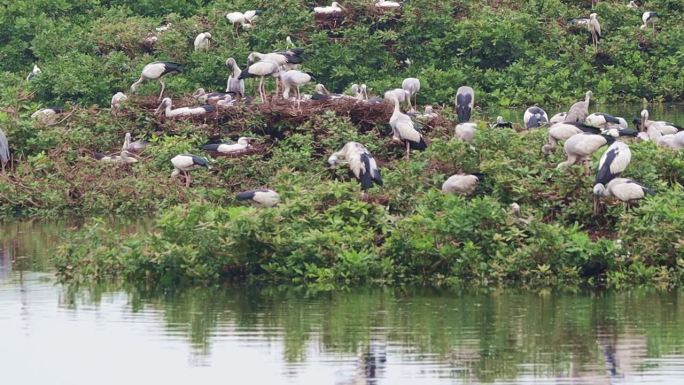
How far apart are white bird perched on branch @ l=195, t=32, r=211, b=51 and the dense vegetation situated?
0.21 metres

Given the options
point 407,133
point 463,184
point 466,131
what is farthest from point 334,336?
point 407,133

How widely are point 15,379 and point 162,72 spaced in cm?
1321

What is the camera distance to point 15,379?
12891mm

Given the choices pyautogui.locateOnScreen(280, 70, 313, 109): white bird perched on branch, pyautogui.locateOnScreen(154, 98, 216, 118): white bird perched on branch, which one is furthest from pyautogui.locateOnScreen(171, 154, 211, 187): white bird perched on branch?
pyautogui.locateOnScreen(280, 70, 313, 109): white bird perched on branch

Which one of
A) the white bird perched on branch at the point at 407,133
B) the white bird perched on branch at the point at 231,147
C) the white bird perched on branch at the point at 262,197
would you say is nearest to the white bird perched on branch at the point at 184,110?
the white bird perched on branch at the point at 231,147

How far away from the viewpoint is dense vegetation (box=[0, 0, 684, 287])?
1598 cm

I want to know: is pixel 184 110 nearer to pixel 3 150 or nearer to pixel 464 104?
pixel 3 150

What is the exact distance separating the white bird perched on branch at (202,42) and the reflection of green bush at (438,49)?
0.15 metres

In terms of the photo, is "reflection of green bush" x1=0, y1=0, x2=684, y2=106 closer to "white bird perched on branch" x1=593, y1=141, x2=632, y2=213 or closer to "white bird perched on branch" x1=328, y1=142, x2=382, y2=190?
"white bird perched on branch" x1=328, y1=142, x2=382, y2=190

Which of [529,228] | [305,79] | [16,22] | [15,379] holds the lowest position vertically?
[15,379]

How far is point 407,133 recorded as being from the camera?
822 inches

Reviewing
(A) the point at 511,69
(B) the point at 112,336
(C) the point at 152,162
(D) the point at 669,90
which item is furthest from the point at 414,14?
(B) the point at 112,336

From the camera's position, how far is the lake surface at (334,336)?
12.7 meters

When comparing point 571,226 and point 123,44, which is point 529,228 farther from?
point 123,44
